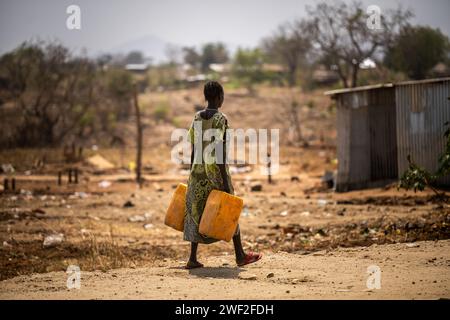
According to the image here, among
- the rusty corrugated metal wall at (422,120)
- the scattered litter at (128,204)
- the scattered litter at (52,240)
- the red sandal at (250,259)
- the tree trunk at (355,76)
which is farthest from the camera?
the tree trunk at (355,76)

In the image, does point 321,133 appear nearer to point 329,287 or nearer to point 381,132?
point 381,132

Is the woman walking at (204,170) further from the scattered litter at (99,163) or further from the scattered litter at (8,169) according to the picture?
the scattered litter at (99,163)

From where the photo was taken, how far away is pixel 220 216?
614 centimetres

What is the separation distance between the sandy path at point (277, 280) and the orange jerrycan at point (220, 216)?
372mm

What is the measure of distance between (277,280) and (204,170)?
4.13 feet

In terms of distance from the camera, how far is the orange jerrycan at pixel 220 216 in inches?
242

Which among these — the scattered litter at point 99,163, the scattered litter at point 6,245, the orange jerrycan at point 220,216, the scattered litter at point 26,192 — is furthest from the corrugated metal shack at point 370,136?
the scattered litter at point 99,163

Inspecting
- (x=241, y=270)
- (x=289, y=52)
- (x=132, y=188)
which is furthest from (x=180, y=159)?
(x=289, y=52)

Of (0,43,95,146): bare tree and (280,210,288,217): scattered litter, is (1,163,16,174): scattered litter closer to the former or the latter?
(0,43,95,146): bare tree

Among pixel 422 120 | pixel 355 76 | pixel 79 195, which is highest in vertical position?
pixel 355 76

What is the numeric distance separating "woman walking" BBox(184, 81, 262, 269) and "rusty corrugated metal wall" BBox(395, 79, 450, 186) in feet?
25.9

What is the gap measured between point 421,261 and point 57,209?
26.2 ft

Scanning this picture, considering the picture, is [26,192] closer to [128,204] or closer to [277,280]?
[128,204]

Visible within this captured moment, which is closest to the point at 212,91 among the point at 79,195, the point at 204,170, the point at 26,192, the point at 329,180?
the point at 204,170
